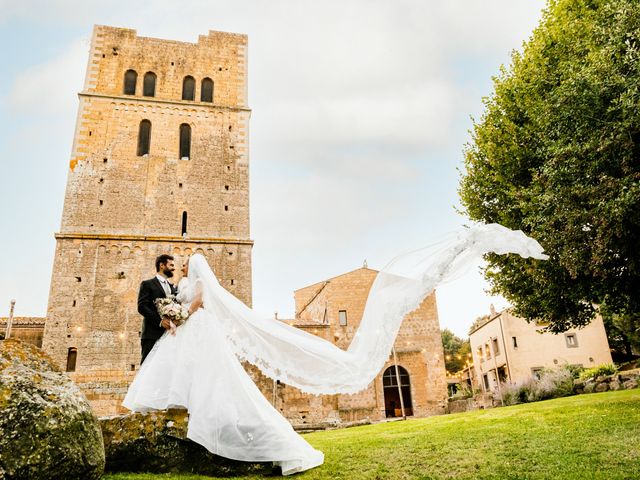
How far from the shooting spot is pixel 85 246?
26.3 meters

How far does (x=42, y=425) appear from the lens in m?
3.72

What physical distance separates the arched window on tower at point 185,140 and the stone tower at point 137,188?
0.22 feet

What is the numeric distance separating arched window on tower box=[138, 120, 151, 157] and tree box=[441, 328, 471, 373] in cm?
4594

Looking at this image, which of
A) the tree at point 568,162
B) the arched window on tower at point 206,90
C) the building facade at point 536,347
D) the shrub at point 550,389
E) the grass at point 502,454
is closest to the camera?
the grass at point 502,454

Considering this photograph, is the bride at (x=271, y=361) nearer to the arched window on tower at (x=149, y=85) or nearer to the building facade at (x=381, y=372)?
the building facade at (x=381, y=372)

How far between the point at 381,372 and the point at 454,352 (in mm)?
35712

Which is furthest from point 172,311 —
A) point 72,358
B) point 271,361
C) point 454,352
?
point 454,352

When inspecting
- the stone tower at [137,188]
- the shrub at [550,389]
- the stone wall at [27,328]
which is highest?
the stone tower at [137,188]

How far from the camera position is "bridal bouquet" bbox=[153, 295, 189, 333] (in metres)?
6.12

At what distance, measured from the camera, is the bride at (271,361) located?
5410 mm

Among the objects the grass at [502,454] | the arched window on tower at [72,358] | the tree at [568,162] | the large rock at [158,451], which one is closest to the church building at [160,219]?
the arched window on tower at [72,358]

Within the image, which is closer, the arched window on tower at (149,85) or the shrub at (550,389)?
the shrub at (550,389)

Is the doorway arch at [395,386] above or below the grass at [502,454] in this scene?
above

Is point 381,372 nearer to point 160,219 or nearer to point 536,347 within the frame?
point 536,347
